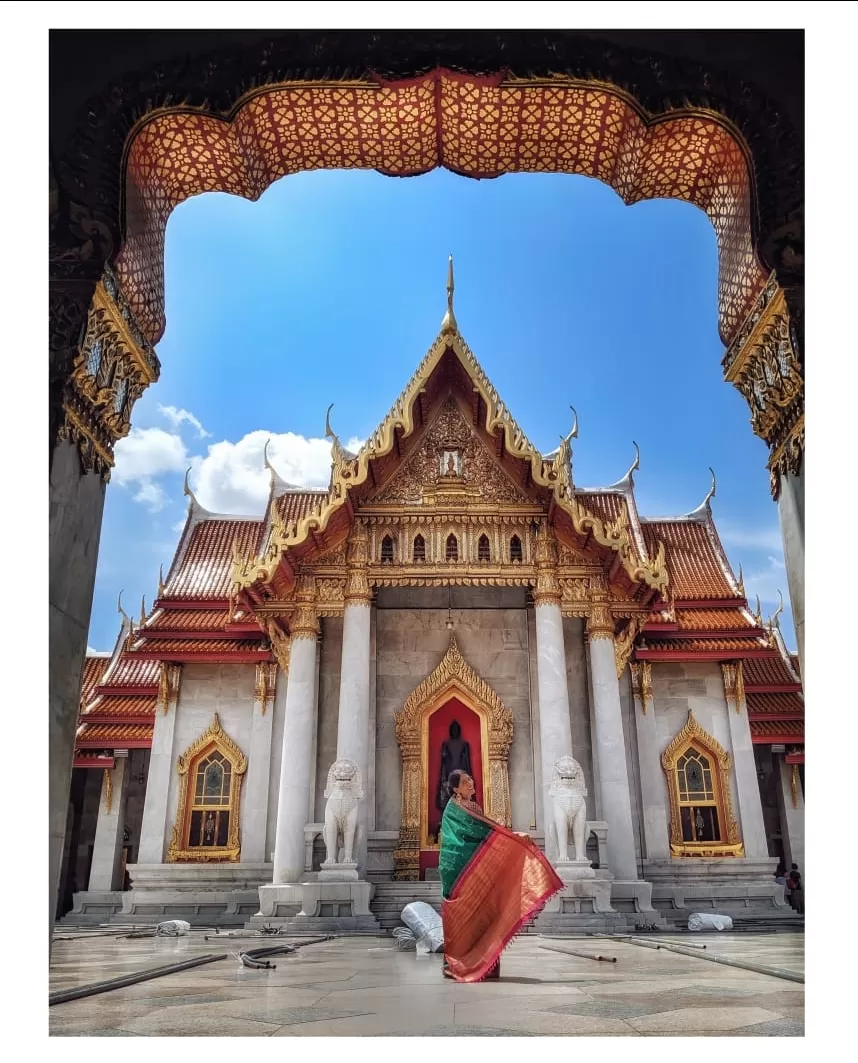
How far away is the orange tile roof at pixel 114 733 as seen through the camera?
14.6m

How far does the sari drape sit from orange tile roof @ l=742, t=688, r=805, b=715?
11055 mm

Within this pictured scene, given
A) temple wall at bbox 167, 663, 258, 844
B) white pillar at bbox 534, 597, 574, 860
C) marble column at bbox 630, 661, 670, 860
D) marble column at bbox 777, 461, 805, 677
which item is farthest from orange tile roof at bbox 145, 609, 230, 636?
marble column at bbox 777, 461, 805, 677

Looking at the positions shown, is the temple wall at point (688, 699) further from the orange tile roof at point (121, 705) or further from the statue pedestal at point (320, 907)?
the orange tile roof at point (121, 705)

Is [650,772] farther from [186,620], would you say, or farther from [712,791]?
[186,620]

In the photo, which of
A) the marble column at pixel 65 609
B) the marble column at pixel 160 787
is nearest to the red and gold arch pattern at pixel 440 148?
the marble column at pixel 65 609

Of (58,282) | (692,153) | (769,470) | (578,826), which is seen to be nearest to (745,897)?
(578,826)

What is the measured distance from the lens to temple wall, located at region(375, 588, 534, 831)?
1196 cm

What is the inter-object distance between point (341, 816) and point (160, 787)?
12.5ft

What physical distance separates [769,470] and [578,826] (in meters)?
6.25

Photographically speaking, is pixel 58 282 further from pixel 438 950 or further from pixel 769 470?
pixel 438 950

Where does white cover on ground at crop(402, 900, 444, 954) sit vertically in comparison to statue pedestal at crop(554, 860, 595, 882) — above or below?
below

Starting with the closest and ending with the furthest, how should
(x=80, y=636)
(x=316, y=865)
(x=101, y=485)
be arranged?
(x=80, y=636)
(x=101, y=485)
(x=316, y=865)

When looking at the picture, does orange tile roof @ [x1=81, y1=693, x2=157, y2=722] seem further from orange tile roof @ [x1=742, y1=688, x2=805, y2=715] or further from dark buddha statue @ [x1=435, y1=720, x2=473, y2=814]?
orange tile roof @ [x1=742, y1=688, x2=805, y2=715]

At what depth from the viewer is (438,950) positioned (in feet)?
21.5
